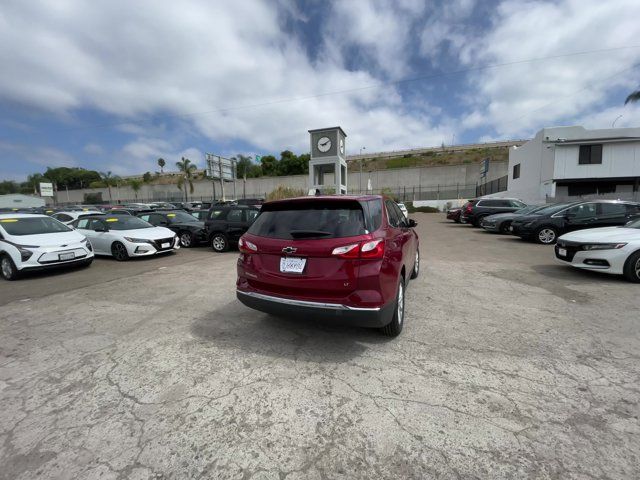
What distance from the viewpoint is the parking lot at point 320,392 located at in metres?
1.92

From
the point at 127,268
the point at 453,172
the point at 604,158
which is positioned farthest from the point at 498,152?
the point at 127,268

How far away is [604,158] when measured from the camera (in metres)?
24.8

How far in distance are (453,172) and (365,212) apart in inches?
2088

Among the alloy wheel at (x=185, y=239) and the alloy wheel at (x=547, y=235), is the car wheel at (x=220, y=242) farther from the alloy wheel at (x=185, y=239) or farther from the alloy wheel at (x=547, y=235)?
the alloy wheel at (x=547, y=235)

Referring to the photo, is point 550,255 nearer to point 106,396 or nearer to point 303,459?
point 303,459

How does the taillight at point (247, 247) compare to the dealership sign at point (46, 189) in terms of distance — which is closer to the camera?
the taillight at point (247, 247)

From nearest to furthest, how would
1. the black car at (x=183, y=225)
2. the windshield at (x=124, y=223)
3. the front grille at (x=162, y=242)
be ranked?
the front grille at (x=162, y=242) < the windshield at (x=124, y=223) < the black car at (x=183, y=225)

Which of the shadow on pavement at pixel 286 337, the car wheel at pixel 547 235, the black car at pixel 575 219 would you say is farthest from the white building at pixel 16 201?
the car wheel at pixel 547 235

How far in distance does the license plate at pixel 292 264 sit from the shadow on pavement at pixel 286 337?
0.51 metres

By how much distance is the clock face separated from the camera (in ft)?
89.0

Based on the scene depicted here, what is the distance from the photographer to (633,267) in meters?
5.50

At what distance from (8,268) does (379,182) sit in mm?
53293

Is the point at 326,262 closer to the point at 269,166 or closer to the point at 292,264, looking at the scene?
the point at 292,264

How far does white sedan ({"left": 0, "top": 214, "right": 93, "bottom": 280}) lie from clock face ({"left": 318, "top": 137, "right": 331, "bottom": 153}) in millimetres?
21979
